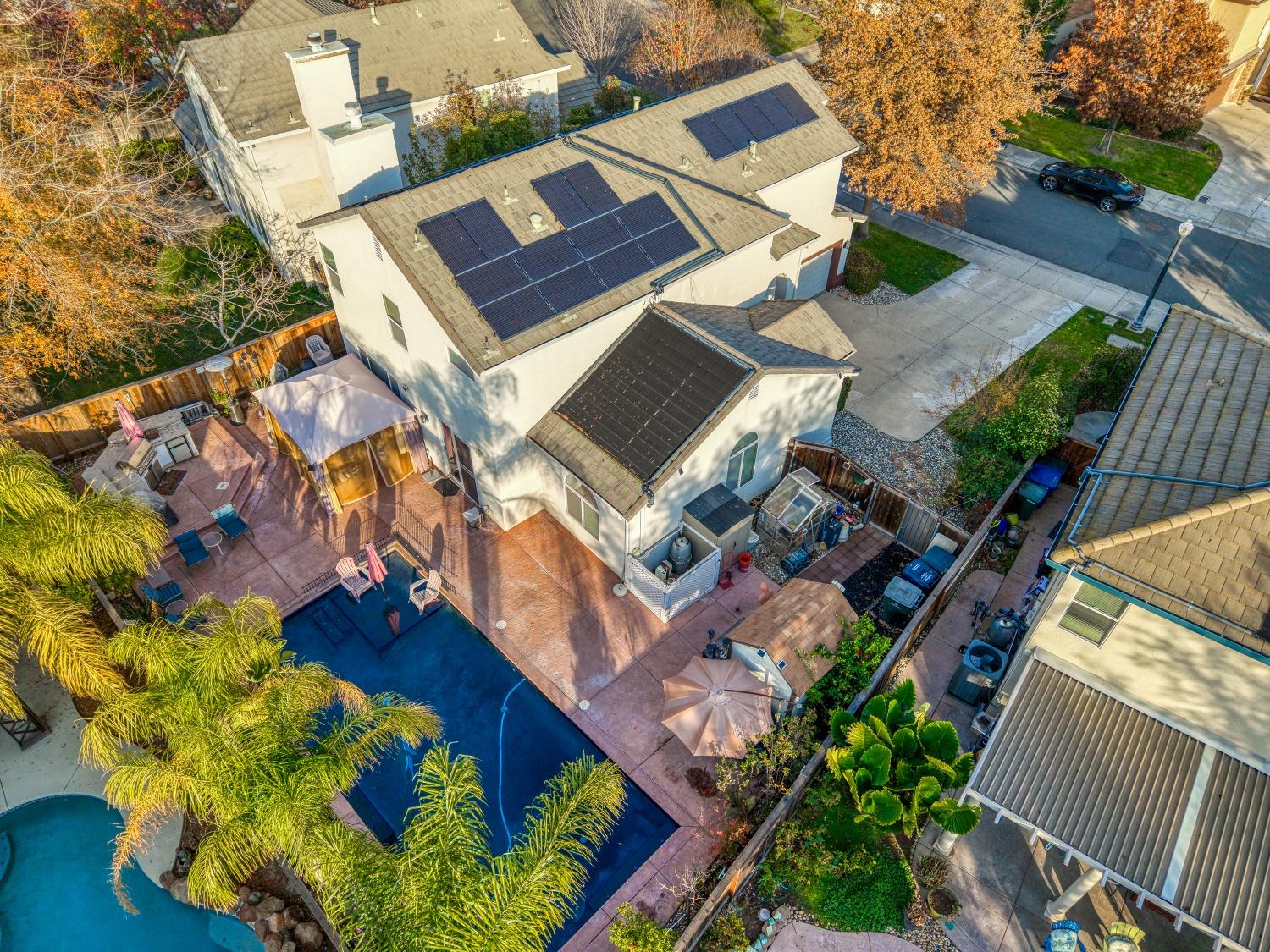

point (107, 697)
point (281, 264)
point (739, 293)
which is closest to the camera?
point (107, 697)

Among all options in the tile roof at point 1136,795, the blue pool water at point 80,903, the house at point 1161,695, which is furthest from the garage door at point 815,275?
the blue pool water at point 80,903

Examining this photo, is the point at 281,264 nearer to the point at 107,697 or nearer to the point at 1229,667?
the point at 107,697

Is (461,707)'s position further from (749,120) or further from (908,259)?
(908,259)

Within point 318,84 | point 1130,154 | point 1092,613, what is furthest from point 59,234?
point 1130,154

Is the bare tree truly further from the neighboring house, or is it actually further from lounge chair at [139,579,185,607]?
lounge chair at [139,579,185,607]

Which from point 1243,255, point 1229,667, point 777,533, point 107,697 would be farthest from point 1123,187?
point 107,697

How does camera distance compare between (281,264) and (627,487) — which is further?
(281,264)

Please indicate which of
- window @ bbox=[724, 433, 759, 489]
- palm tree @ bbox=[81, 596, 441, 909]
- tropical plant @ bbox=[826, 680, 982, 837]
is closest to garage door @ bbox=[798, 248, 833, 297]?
window @ bbox=[724, 433, 759, 489]

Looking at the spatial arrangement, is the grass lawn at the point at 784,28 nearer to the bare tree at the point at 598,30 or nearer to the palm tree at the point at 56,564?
the bare tree at the point at 598,30
